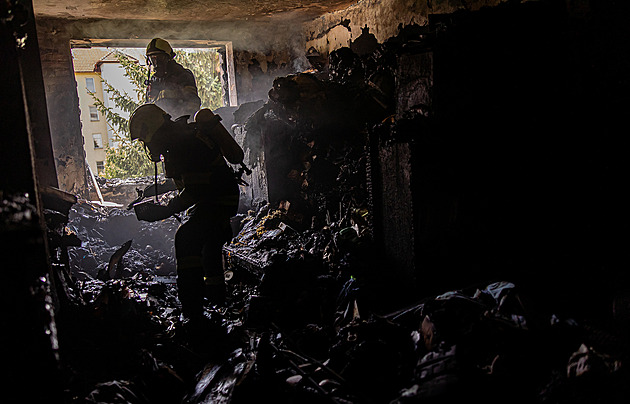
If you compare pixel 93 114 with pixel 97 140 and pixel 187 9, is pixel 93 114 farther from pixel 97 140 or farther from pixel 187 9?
pixel 187 9

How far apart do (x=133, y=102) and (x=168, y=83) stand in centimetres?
756

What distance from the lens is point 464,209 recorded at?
12.6 ft

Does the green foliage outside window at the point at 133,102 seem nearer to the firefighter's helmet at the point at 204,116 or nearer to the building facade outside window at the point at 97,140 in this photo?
the firefighter's helmet at the point at 204,116

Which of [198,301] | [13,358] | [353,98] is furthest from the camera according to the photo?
[353,98]

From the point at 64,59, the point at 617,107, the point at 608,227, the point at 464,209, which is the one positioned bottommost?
the point at 608,227

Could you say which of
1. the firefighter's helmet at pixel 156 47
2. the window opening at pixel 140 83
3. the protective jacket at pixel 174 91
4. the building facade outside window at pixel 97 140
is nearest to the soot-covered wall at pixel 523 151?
the protective jacket at pixel 174 91

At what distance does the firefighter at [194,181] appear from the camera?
400 cm

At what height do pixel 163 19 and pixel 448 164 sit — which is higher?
pixel 163 19

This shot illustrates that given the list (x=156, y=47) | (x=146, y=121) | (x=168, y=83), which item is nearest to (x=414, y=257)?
(x=146, y=121)

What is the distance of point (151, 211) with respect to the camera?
425 centimetres

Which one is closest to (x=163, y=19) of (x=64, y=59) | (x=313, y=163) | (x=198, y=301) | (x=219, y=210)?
(x=64, y=59)

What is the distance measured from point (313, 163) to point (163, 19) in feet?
19.3

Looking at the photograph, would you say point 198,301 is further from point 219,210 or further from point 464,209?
point 464,209

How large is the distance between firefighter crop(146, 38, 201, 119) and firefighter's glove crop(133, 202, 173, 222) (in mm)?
4689
